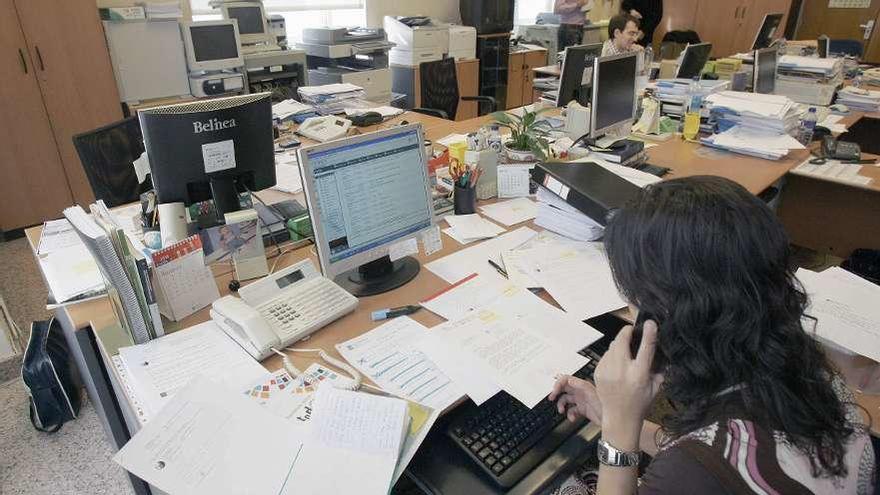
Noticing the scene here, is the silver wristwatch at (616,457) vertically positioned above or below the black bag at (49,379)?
above

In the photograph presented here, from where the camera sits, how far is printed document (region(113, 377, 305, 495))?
87cm

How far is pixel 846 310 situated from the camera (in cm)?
125

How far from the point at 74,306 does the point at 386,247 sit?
84 cm

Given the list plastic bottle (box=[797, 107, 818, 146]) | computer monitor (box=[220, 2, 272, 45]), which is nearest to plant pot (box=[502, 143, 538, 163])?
plastic bottle (box=[797, 107, 818, 146])

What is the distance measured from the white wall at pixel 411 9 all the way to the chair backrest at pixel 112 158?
346 cm

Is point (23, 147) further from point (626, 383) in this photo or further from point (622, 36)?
point (622, 36)

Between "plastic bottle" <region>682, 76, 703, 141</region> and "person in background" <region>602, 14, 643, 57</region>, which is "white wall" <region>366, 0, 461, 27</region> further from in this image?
"plastic bottle" <region>682, 76, 703, 141</region>

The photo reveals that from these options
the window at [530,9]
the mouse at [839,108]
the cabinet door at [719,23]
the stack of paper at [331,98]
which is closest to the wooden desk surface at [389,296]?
the mouse at [839,108]

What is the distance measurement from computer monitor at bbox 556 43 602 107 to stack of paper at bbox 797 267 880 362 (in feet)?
5.94

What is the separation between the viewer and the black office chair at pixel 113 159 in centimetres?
204

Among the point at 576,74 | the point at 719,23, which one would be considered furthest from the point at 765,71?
the point at 719,23

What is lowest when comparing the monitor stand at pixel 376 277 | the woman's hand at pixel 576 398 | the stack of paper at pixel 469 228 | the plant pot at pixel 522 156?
the woman's hand at pixel 576 398

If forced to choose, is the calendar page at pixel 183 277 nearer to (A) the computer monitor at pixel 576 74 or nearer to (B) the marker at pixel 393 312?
(B) the marker at pixel 393 312

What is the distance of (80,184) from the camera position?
11.8 feet
